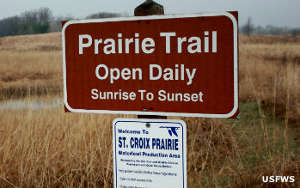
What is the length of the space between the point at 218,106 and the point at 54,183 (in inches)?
84.7

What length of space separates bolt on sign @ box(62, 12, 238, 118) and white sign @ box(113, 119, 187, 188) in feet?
0.19

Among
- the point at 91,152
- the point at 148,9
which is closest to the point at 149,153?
the point at 148,9

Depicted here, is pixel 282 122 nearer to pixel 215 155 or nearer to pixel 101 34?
pixel 215 155

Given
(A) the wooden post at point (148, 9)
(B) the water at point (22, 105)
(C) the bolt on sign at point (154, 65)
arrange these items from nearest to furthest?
1. (C) the bolt on sign at point (154, 65)
2. (A) the wooden post at point (148, 9)
3. (B) the water at point (22, 105)

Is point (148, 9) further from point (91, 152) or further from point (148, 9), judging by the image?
point (91, 152)

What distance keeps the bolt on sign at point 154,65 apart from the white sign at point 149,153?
2.2 inches

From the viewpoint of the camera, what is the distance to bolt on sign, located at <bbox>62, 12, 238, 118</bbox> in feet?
4.59

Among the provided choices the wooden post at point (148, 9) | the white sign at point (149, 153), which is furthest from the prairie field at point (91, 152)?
the wooden post at point (148, 9)

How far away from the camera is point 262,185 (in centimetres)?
313

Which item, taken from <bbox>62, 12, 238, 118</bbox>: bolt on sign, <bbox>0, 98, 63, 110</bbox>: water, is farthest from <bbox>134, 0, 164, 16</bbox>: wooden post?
<bbox>0, 98, 63, 110</bbox>: water

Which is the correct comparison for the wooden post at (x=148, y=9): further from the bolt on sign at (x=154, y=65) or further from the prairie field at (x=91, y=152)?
the prairie field at (x=91, y=152)

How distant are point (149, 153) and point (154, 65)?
0.34m

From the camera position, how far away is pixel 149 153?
148 centimetres

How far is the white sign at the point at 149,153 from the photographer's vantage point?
1.45 metres
